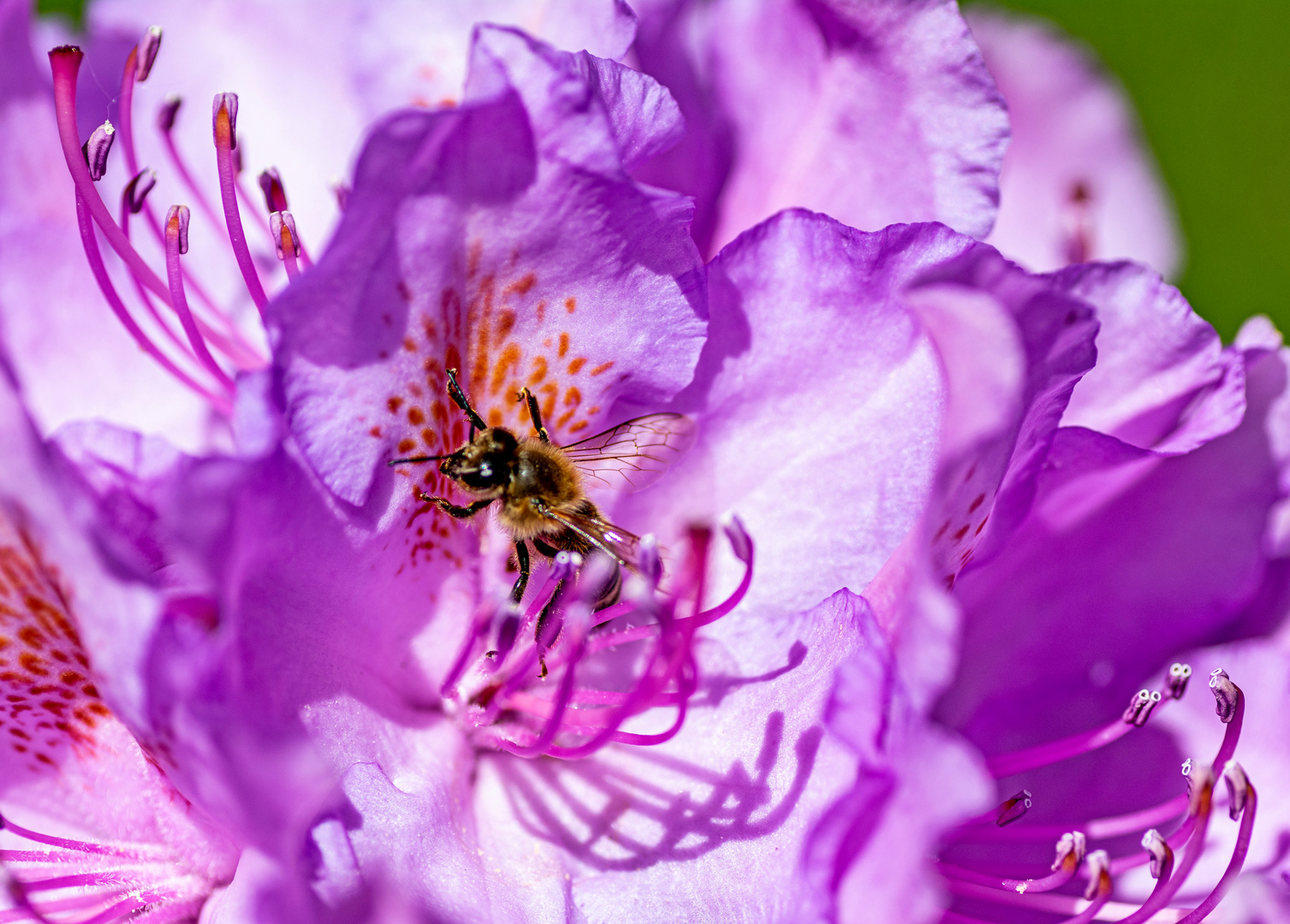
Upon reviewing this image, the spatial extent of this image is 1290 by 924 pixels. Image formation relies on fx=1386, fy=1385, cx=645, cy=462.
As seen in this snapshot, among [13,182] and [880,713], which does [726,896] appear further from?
[13,182]

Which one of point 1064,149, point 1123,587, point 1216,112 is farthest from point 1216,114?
point 1123,587

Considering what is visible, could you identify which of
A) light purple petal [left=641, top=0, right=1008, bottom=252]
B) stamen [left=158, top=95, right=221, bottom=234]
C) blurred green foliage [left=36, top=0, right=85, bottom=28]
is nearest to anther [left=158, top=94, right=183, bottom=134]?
stamen [left=158, top=95, right=221, bottom=234]

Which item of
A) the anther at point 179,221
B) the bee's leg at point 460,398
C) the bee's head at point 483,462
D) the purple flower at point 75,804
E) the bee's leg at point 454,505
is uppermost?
the anther at point 179,221

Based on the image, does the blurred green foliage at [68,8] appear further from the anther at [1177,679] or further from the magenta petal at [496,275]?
the anther at [1177,679]

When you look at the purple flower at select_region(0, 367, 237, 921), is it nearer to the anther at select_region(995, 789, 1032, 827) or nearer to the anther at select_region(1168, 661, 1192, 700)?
the anther at select_region(995, 789, 1032, 827)

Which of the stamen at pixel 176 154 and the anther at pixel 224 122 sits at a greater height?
the anther at pixel 224 122

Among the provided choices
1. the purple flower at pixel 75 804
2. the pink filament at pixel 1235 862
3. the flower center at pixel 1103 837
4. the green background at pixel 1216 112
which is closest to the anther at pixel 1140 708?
the flower center at pixel 1103 837

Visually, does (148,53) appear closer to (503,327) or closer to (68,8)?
(503,327)

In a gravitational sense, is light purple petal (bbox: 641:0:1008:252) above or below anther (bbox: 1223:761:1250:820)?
above
